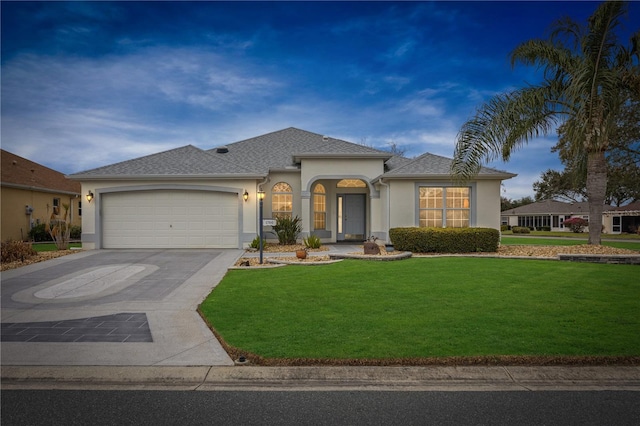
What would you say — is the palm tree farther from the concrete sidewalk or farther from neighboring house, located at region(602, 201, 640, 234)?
neighboring house, located at region(602, 201, 640, 234)

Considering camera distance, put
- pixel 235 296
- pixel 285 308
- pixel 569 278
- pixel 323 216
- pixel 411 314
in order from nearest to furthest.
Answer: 1. pixel 411 314
2. pixel 285 308
3. pixel 235 296
4. pixel 569 278
5. pixel 323 216

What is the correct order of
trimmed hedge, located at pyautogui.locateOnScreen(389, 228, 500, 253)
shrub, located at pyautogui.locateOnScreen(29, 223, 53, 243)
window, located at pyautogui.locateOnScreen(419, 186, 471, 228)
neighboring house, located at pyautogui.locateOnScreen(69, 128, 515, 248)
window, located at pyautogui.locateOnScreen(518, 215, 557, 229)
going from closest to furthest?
1. trimmed hedge, located at pyautogui.locateOnScreen(389, 228, 500, 253)
2. neighboring house, located at pyautogui.locateOnScreen(69, 128, 515, 248)
3. window, located at pyautogui.locateOnScreen(419, 186, 471, 228)
4. shrub, located at pyautogui.locateOnScreen(29, 223, 53, 243)
5. window, located at pyautogui.locateOnScreen(518, 215, 557, 229)

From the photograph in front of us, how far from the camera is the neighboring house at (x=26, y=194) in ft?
60.8

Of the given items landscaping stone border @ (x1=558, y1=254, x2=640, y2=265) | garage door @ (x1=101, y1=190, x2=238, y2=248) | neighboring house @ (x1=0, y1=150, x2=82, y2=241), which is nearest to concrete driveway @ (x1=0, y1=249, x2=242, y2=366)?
garage door @ (x1=101, y1=190, x2=238, y2=248)

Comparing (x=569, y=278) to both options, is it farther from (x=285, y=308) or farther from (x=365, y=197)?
(x=365, y=197)

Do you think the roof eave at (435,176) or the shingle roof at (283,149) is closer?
the roof eave at (435,176)

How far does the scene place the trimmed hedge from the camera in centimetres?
1293

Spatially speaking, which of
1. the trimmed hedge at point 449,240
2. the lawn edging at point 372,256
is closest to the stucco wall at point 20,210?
the lawn edging at point 372,256

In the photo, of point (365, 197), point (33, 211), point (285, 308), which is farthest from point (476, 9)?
point (33, 211)

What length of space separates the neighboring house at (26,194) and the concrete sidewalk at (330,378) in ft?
56.8

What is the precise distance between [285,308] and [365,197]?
12.6 metres

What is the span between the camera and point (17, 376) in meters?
3.97

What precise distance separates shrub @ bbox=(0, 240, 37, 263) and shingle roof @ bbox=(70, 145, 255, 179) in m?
3.85

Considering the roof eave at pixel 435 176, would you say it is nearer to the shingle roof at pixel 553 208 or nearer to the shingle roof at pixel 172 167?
the shingle roof at pixel 172 167
